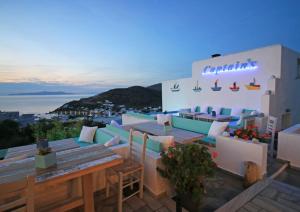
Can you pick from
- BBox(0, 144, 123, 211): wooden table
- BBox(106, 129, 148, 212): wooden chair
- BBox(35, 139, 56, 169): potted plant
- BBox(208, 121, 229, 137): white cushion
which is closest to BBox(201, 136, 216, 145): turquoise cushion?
BBox(208, 121, 229, 137): white cushion

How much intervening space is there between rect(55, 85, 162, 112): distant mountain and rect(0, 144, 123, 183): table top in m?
8.25

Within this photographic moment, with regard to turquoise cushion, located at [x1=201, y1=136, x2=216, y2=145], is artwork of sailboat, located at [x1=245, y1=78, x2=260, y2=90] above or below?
above

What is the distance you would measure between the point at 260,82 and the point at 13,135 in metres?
9.59

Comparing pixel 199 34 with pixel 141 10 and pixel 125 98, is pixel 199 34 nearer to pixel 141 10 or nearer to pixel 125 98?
pixel 141 10

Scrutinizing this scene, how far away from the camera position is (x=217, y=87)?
28.0 feet

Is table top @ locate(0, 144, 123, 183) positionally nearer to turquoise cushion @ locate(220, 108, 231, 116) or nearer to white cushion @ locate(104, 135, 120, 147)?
white cushion @ locate(104, 135, 120, 147)

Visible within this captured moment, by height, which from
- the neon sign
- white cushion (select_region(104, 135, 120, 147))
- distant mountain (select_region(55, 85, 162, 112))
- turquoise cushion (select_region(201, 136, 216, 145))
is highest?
the neon sign

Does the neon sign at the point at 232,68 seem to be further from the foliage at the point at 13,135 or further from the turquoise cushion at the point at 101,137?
the foliage at the point at 13,135

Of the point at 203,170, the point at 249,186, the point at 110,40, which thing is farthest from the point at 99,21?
the point at 249,186

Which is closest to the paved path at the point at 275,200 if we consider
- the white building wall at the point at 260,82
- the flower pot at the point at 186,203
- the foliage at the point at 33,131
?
the flower pot at the point at 186,203

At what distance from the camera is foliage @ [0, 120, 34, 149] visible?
4.82 m

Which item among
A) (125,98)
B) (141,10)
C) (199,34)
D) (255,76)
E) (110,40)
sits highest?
(199,34)

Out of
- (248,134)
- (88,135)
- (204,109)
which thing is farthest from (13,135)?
(204,109)

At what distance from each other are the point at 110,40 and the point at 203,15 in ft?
16.5
